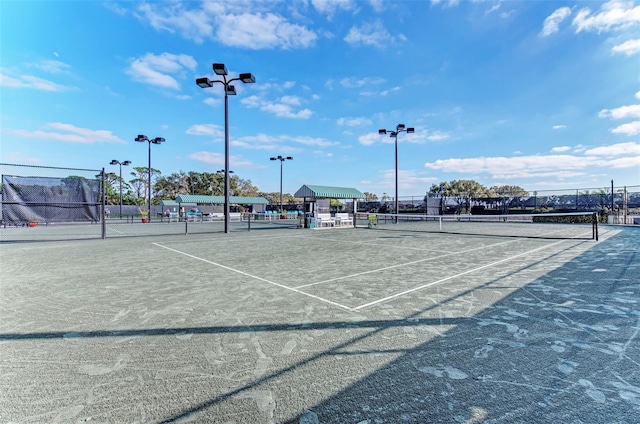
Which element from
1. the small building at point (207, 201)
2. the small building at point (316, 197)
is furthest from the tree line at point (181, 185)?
the small building at point (316, 197)

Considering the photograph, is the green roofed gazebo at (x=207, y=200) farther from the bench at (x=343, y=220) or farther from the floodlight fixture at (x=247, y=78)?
the floodlight fixture at (x=247, y=78)

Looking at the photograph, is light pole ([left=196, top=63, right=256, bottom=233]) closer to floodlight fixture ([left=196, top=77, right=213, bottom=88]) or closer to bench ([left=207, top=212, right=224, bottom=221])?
floodlight fixture ([left=196, top=77, right=213, bottom=88])

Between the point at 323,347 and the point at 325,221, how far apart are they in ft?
59.4

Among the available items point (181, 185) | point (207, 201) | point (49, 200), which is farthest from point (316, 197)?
point (181, 185)

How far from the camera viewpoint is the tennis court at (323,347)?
7.29 ft

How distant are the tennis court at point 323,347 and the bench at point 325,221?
1446 centimetres

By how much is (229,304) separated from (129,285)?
2499 mm

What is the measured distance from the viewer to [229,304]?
4.60 meters

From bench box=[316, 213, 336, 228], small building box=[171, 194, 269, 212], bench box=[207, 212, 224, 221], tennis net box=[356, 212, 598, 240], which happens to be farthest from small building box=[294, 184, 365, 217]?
small building box=[171, 194, 269, 212]

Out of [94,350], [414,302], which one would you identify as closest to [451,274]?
[414,302]

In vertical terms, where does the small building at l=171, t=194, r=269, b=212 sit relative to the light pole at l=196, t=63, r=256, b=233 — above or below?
below

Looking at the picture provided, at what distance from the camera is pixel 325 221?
21.2 m

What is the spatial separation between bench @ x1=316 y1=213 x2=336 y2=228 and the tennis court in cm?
1446

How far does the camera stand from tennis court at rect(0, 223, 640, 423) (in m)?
2.22
